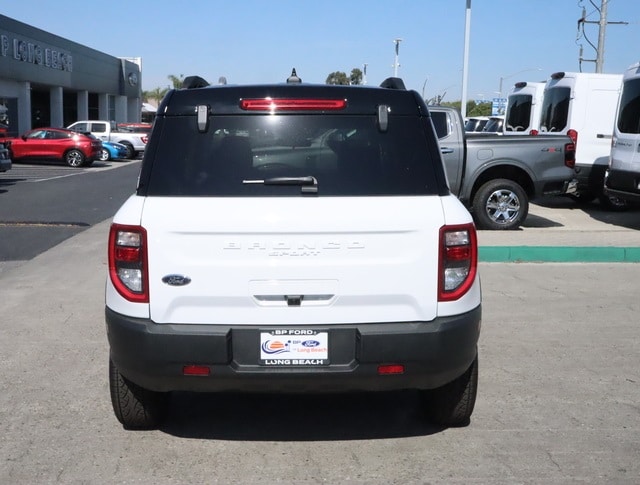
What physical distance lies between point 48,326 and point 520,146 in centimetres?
838

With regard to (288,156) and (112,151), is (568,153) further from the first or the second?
(112,151)

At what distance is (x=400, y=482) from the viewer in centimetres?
386

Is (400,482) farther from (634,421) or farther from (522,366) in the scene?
(522,366)

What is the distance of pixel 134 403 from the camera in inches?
171

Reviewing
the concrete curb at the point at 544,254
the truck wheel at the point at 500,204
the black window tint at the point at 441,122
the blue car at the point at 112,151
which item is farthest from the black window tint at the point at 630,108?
the blue car at the point at 112,151

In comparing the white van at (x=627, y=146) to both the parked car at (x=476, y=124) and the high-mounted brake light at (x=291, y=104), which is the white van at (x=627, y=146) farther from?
the parked car at (x=476, y=124)

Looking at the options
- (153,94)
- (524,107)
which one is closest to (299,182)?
(524,107)

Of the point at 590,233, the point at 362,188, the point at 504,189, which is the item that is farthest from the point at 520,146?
the point at 362,188

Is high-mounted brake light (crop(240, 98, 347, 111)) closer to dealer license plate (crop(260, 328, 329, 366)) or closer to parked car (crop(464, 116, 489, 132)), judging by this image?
dealer license plate (crop(260, 328, 329, 366))

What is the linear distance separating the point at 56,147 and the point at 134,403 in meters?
26.9

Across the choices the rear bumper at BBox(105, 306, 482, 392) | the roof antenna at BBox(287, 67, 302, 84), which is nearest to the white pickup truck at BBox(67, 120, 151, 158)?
the roof antenna at BBox(287, 67, 302, 84)

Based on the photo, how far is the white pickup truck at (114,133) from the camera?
35.0 meters

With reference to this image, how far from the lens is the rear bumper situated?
373cm

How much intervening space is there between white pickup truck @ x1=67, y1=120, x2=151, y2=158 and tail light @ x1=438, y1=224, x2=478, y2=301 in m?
32.7
